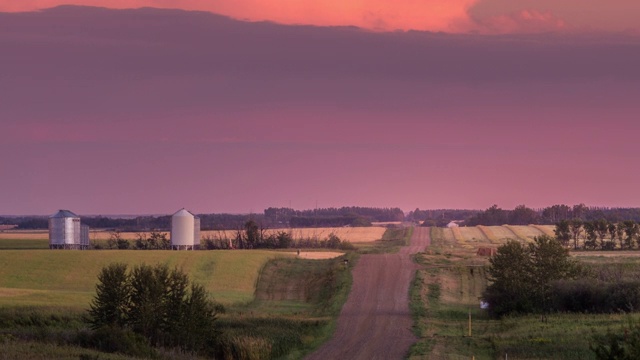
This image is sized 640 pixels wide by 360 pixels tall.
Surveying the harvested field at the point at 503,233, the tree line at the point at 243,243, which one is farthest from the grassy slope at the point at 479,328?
the harvested field at the point at 503,233

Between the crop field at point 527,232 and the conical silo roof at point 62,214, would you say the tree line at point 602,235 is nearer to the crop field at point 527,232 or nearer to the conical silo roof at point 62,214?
the crop field at point 527,232

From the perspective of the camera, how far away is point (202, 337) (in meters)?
38.6

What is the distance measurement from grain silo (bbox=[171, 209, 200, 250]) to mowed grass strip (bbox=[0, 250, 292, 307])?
421 inches

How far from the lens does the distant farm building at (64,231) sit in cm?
10119

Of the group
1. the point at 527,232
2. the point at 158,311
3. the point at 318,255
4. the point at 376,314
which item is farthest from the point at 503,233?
the point at 158,311

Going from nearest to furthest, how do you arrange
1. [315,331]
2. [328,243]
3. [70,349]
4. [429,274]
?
[70,349], [315,331], [429,274], [328,243]

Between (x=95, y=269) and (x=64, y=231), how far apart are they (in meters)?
23.6

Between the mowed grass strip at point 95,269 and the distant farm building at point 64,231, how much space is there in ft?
44.2

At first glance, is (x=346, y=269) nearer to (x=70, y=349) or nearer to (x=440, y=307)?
(x=440, y=307)

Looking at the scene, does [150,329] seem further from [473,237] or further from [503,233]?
[503,233]

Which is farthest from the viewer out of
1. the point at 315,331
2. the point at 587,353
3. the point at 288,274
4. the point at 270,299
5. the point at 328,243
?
the point at 328,243

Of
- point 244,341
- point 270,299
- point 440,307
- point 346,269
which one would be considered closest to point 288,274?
point 346,269

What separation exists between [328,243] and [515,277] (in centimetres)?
6124

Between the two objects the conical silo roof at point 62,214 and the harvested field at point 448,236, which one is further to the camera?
the harvested field at point 448,236
